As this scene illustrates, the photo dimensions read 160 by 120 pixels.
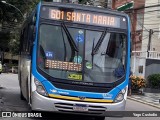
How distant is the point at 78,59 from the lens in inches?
403

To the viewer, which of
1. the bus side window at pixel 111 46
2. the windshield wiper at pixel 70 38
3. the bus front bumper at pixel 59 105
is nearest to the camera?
the bus front bumper at pixel 59 105

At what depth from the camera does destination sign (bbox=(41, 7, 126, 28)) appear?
10.5m

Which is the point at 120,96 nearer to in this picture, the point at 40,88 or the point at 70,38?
the point at 70,38

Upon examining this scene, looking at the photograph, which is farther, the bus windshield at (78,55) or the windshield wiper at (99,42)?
the windshield wiper at (99,42)

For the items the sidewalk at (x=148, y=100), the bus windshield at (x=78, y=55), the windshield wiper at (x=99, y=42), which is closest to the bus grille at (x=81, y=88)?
the bus windshield at (x=78, y=55)

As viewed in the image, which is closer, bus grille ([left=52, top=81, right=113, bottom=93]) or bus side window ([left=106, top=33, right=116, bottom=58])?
bus grille ([left=52, top=81, right=113, bottom=93])

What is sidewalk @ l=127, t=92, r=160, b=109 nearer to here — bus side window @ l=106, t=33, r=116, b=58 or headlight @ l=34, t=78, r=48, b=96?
bus side window @ l=106, t=33, r=116, b=58

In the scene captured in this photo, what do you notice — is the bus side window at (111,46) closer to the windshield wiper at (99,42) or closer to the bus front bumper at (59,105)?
the windshield wiper at (99,42)

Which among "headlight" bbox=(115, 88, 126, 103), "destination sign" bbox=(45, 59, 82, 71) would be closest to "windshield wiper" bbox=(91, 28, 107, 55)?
"destination sign" bbox=(45, 59, 82, 71)

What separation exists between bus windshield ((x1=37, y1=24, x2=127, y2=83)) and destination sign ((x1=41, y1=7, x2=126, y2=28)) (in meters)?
0.25

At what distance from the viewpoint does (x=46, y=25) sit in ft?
34.1

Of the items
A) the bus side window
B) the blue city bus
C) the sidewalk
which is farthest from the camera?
the sidewalk

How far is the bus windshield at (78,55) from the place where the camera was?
10141 millimetres

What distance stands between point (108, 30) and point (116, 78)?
50.6 inches
